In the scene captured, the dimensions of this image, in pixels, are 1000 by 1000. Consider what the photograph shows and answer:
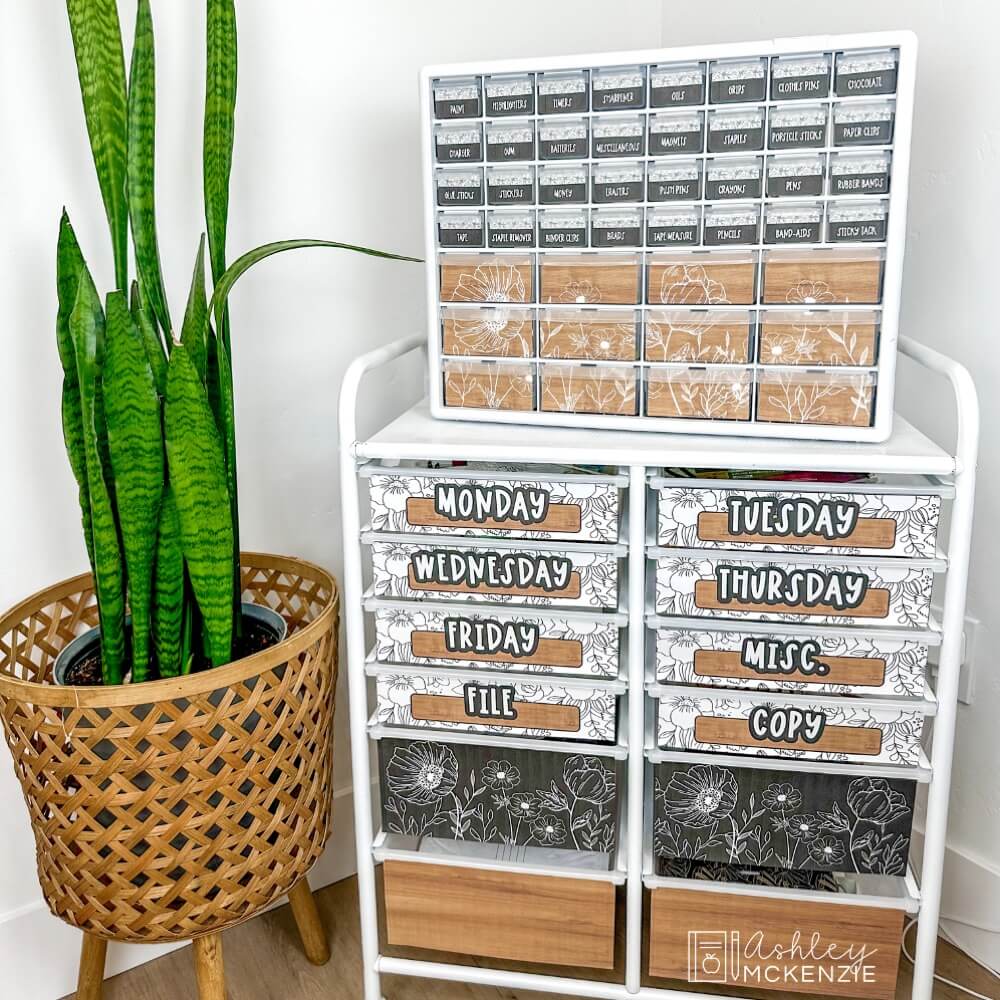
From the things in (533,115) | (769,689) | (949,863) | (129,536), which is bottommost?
(949,863)

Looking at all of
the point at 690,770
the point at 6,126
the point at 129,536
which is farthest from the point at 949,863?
the point at 6,126

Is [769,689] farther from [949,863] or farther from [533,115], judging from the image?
[533,115]

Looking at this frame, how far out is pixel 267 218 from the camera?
1336mm

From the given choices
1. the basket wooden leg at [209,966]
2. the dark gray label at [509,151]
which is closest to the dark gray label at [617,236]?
the dark gray label at [509,151]

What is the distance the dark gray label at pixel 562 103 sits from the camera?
1045mm

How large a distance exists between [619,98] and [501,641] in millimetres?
586

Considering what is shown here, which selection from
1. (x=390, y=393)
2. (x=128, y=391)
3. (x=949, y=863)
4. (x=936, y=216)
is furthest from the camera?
(x=390, y=393)

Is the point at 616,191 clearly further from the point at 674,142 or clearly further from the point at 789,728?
the point at 789,728

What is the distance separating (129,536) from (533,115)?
1.99 ft

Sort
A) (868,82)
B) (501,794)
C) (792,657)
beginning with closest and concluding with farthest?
(868,82) → (792,657) → (501,794)

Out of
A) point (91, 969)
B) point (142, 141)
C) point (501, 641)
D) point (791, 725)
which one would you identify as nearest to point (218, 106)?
point (142, 141)

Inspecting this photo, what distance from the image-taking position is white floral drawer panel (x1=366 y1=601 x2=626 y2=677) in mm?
1102

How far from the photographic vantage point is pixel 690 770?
1.12 m

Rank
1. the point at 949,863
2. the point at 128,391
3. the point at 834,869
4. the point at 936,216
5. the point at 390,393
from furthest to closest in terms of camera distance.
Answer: the point at 390,393, the point at 949,863, the point at 936,216, the point at 834,869, the point at 128,391
